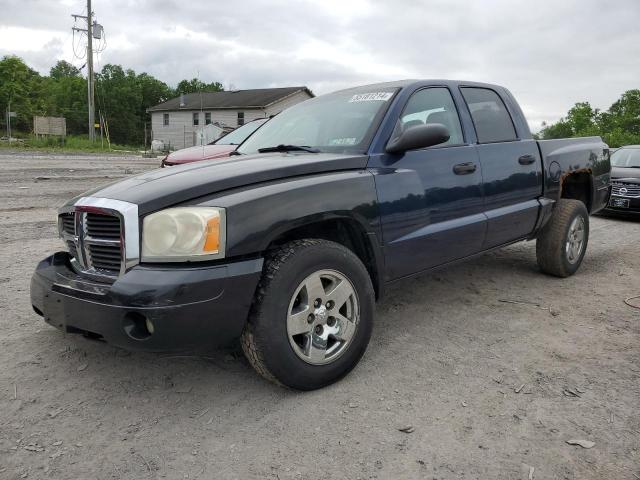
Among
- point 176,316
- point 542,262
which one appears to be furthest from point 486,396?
point 542,262

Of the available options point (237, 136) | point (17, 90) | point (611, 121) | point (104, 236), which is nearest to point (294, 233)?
point (104, 236)

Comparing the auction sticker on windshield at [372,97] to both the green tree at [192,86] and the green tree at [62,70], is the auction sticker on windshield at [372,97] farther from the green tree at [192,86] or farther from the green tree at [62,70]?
the green tree at [62,70]

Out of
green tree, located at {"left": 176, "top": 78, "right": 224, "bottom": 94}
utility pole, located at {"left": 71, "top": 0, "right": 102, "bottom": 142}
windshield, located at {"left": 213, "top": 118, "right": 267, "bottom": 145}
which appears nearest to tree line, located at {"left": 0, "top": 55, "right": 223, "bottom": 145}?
green tree, located at {"left": 176, "top": 78, "right": 224, "bottom": 94}

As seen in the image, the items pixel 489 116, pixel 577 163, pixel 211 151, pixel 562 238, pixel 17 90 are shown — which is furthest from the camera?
pixel 17 90

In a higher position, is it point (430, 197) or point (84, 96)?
point (84, 96)

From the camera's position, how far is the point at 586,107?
182 ft

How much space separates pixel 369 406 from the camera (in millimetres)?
2619

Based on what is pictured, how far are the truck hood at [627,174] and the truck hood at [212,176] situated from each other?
8.20 m

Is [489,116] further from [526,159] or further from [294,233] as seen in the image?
[294,233]

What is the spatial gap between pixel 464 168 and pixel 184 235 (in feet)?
6.98

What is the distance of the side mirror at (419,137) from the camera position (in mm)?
3152

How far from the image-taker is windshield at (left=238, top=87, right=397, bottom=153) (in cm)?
337

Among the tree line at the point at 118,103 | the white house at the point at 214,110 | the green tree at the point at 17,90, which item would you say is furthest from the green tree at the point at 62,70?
the white house at the point at 214,110

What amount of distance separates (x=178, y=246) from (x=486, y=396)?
173 centimetres
